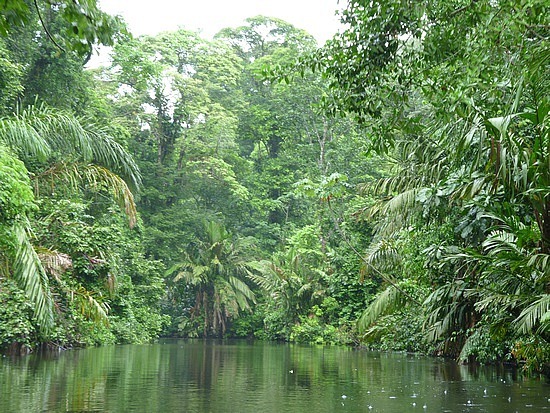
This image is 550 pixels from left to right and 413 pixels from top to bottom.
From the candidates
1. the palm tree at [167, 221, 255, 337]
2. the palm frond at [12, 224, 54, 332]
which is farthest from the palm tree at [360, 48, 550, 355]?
the palm tree at [167, 221, 255, 337]

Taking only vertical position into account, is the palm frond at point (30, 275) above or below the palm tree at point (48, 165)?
below

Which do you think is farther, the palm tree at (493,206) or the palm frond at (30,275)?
the palm frond at (30,275)

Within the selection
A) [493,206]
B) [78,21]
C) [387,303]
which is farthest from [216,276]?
[78,21]

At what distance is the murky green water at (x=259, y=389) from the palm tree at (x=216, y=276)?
83.2ft

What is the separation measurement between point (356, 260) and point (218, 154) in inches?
588

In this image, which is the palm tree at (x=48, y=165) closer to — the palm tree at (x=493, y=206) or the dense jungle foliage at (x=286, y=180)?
the dense jungle foliage at (x=286, y=180)

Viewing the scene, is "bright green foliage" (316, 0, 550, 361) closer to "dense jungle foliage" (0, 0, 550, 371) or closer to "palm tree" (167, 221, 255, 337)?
"dense jungle foliage" (0, 0, 550, 371)

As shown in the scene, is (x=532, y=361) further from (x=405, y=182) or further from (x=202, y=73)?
(x=202, y=73)

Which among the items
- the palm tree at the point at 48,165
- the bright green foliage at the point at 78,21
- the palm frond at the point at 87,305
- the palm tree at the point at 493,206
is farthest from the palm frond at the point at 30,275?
the bright green foliage at the point at 78,21

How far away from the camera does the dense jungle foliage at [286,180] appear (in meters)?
8.08

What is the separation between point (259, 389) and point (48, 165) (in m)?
14.6

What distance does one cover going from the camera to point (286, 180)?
4241 cm

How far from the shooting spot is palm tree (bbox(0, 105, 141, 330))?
14.3 m

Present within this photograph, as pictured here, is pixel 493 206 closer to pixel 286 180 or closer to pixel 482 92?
pixel 482 92
